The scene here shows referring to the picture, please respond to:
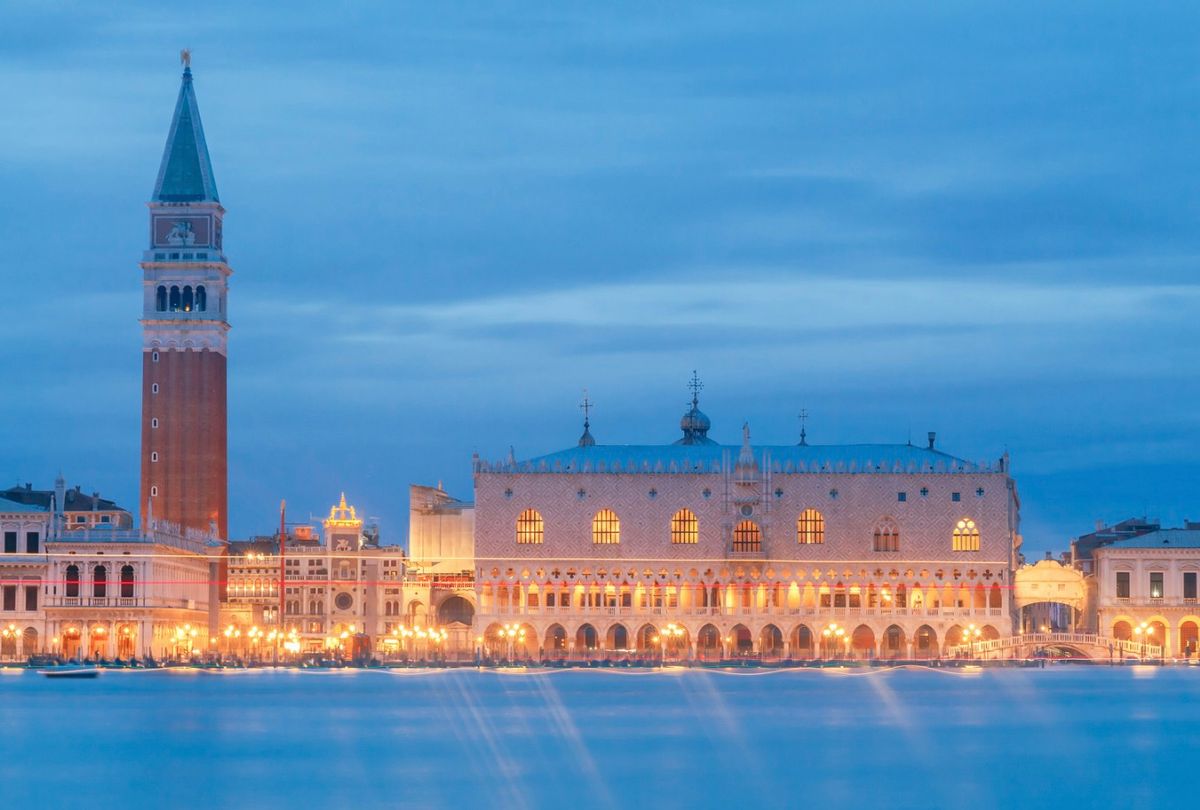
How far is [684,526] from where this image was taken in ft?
411

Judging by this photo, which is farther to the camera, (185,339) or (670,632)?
(185,339)

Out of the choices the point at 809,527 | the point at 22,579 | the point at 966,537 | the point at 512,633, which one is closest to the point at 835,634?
the point at 809,527

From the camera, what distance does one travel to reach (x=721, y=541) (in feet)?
408

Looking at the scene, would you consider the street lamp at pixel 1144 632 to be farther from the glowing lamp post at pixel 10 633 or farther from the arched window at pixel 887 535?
the glowing lamp post at pixel 10 633

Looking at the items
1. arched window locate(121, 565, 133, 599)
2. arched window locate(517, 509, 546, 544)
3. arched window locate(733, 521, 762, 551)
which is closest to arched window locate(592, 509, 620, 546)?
arched window locate(517, 509, 546, 544)

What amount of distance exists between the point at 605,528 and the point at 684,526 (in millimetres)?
4025

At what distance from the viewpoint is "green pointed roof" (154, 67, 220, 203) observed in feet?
433

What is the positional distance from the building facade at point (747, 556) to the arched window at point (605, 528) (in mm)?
72

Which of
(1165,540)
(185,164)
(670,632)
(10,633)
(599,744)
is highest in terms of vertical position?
(185,164)

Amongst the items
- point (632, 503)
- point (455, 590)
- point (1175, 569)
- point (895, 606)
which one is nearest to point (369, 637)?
point (455, 590)

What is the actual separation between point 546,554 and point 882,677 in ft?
78.2

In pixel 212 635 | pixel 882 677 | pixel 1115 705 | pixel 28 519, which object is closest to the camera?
pixel 1115 705

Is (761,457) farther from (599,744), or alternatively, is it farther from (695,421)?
(599,744)

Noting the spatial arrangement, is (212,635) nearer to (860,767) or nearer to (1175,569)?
(1175,569)
